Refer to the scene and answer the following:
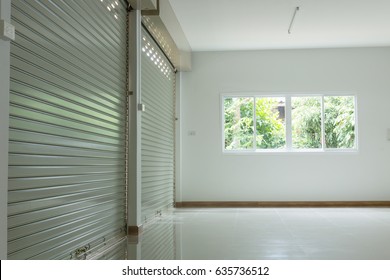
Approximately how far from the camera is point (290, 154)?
10.6 m

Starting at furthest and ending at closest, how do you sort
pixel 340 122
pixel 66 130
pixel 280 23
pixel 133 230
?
pixel 340 122, pixel 280 23, pixel 133 230, pixel 66 130

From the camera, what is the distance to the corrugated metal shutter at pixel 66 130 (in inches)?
130

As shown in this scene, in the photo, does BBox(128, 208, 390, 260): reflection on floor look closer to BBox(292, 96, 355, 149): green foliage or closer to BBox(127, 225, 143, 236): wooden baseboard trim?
BBox(127, 225, 143, 236): wooden baseboard trim

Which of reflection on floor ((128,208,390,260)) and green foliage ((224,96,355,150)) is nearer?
reflection on floor ((128,208,390,260))

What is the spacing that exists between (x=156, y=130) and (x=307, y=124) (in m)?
4.09

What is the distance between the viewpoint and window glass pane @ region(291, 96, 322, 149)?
1082 centimetres

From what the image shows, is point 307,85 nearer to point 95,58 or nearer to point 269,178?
point 269,178

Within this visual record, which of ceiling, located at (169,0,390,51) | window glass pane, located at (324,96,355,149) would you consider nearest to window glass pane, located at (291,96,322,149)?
window glass pane, located at (324,96,355,149)

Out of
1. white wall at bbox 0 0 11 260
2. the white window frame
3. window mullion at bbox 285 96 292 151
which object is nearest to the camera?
white wall at bbox 0 0 11 260

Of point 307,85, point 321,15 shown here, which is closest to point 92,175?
point 321,15

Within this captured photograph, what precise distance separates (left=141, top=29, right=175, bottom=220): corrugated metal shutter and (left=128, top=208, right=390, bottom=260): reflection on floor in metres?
0.48

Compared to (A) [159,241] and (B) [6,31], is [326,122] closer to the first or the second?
(A) [159,241]

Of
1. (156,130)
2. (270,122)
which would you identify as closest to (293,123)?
(270,122)

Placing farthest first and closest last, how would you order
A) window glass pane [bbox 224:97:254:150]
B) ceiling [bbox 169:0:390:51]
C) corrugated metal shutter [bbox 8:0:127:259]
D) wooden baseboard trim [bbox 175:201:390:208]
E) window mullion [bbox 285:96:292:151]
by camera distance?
window glass pane [bbox 224:97:254:150] → window mullion [bbox 285:96:292:151] → wooden baseboard trim [bbox 175:201:390:208] → ceiling [bbox 169:0:390:51] → corrugated metal shutter [bbox 8:0:127:259]
